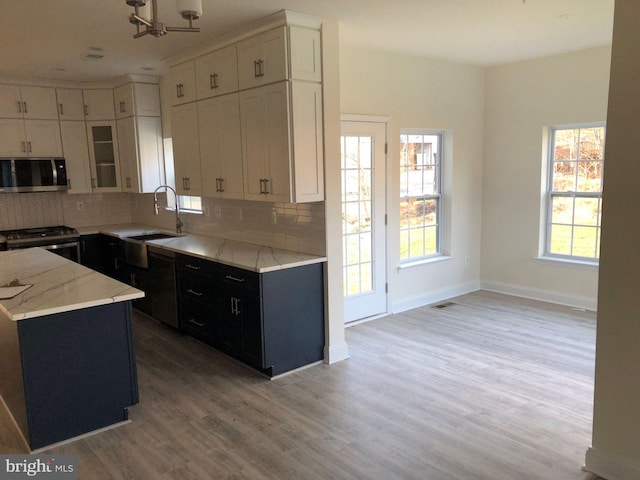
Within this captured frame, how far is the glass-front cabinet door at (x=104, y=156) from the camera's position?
6.27 meters

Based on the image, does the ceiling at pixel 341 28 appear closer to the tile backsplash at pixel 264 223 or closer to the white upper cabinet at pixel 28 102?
the white upper cabinet at pixel 28 102

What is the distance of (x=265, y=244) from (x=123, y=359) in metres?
1.79

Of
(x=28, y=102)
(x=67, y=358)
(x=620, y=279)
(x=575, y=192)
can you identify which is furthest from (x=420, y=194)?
(x=28, y=102)

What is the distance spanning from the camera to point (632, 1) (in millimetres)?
2223

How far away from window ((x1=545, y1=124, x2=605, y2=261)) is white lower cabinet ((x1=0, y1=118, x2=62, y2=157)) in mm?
5819

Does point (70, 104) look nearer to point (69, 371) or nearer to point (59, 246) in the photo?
point (59, 246)

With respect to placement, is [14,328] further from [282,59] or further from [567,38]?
[567,38]

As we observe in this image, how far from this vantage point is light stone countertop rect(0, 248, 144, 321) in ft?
9.25

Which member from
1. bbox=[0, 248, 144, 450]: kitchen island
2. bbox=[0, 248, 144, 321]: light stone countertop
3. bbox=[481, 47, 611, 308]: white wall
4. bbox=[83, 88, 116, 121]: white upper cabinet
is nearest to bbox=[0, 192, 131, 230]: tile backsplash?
bbox=[83, 88, 116, 121]: white upper cabinet

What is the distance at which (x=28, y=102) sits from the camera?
577 cm

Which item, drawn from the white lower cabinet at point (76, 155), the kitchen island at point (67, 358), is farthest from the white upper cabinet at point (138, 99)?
the kitchen island at point (67, 358)

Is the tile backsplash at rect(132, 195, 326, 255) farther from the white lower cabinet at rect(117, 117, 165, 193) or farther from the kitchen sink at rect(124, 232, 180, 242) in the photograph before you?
the white lower cabinet at rect(117, 117, 165, 193)

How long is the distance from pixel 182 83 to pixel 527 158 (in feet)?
12.8

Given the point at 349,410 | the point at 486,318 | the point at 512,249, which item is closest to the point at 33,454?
the point at 349,410
